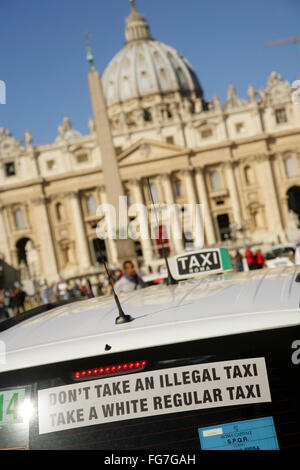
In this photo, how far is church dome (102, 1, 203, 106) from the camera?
92062mm

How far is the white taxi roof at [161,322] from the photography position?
2.33 meters

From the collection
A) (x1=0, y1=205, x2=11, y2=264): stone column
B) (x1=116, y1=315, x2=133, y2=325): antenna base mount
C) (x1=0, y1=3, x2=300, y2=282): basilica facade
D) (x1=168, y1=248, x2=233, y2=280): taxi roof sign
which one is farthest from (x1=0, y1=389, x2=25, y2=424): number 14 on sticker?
(x1=0, y1=205, x2=11, y2=264): stone column

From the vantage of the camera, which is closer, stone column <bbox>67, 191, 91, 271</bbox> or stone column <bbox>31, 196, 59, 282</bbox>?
stone column <bbox>31, 196, 59, 282</bbox>

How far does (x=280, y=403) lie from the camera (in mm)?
2320

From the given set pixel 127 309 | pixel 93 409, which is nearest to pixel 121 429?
pixel 93 409

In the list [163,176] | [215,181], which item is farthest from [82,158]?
[215,181]

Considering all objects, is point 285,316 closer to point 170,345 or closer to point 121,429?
point 170,345

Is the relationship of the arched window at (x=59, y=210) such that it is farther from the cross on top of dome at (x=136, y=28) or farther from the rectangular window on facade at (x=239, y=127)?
the cross on top of dome at (x=136, y=28)

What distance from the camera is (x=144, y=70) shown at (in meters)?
94.1

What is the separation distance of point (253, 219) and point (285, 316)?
63393 mm

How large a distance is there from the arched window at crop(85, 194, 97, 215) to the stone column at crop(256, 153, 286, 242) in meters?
14.8

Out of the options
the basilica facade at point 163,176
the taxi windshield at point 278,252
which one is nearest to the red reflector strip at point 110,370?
the taxi windshield at point 278,252

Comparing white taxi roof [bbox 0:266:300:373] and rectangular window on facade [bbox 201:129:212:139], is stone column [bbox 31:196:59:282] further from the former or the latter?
white taxi roof [bbox 0:266:300:373]

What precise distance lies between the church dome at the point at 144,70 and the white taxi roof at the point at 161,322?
8944cm
